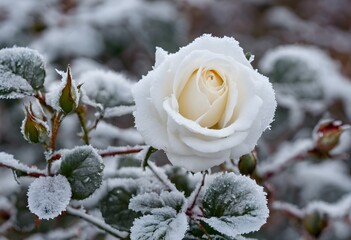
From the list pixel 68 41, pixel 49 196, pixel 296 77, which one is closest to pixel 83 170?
pixel 49 196

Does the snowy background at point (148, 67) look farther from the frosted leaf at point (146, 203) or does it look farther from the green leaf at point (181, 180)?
the frosted leaf at point (146, 203)

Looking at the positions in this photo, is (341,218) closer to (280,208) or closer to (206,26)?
(280,208)

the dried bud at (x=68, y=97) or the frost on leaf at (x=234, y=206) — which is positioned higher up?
the frost on leaf at (x=234, y=206)

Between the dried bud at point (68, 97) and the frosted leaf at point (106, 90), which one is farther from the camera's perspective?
the frosted leaf at point (106, 90)

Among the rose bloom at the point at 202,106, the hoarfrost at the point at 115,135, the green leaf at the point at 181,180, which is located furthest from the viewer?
the hoarfrost at the point at 115,135

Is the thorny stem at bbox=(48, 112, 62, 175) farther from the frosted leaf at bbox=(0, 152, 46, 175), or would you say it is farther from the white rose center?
the white rose center

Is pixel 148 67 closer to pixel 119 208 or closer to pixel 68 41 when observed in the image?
pixel 68 41

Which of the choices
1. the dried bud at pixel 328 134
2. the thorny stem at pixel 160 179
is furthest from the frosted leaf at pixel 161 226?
the dried bud at pixel 328 134
